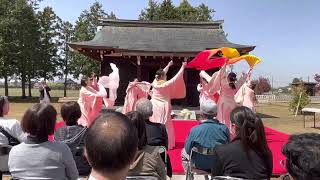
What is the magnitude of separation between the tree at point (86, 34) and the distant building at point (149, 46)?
15.4 metres

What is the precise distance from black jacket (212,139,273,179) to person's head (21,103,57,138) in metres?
1.57

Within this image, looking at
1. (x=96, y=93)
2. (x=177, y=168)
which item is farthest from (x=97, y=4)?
(x=177, y=168)

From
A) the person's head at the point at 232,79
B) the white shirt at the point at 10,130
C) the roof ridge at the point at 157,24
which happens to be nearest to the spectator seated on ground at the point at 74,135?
the white shirt at the point at 10,130

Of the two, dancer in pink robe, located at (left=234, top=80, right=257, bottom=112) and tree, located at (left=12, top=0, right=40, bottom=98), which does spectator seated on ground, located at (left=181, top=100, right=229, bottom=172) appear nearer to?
dancer in pink robe, located at (left=234, top=80, right=257, bottom=112)

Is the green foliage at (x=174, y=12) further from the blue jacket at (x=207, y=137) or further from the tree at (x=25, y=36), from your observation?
the blue jacket at (x=207, y=137)

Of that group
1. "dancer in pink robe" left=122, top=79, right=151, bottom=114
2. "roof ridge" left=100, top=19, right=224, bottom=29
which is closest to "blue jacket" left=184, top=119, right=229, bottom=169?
"dancer in pink robe" left=122, top=79, right=151, bottom=114

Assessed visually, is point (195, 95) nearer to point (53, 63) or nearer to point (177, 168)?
point (177, 168)

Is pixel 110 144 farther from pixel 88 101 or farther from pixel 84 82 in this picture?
pixel 88 101

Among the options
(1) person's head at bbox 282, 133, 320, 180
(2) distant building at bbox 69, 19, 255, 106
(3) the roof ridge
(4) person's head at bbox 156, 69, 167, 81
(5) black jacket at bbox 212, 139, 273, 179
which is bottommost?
(5) black jacket at bbox 212, 139, 273, 179

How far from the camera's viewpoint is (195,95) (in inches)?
835

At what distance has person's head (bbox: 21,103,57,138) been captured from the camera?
3.33 metres

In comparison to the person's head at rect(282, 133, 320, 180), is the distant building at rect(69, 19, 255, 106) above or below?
above

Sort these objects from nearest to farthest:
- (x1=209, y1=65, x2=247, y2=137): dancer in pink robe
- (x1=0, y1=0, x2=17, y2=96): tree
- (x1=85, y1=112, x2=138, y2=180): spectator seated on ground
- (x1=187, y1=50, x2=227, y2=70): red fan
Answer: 1. (x1=85, y1=112, x2=138, y2=180): spectator seated on ground
2. (x1=209, y1=65, x2=247, y2=137): dancer in pink robe
3. (x1=187, y1=50, x2=227, y2=70): red fan
4. (x1=0, y1=0, x2=17, y2=96): tree

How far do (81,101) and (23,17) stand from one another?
28864 mm
